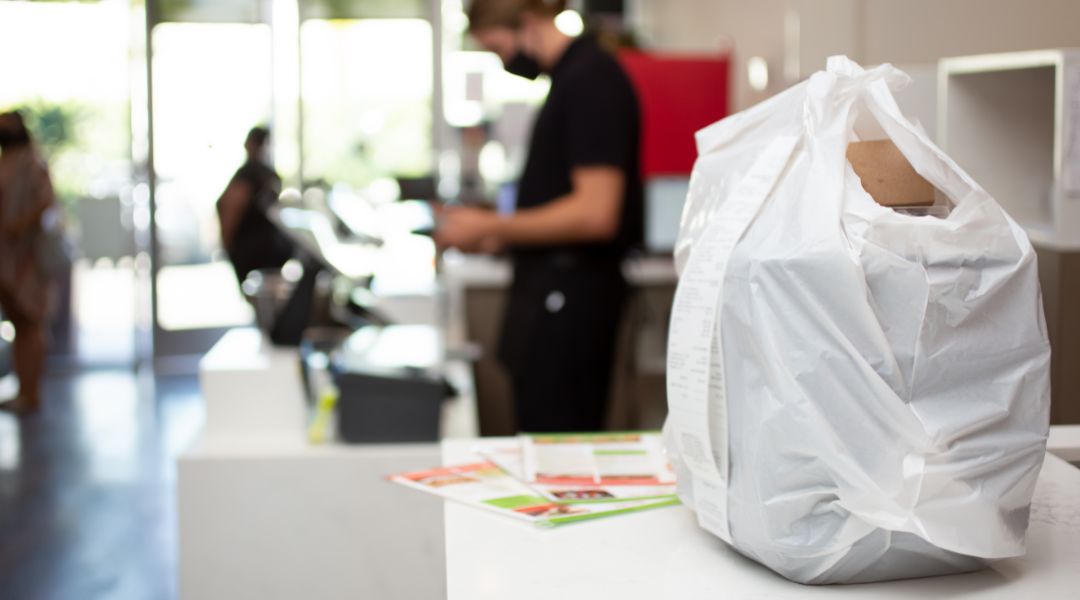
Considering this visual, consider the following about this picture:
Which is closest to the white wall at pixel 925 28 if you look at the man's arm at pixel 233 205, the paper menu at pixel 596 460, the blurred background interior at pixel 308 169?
the blurred background interior at pixel 308 169

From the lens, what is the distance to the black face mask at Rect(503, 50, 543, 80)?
104 inches

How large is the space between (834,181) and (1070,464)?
1.55 ft

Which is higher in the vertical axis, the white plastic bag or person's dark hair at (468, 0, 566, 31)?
person's dark hair at (468, 0, 566, 31)

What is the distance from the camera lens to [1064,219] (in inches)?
52.8

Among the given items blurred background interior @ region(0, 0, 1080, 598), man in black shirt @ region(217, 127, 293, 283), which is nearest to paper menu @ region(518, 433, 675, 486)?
blurred background interior @ region(0, 0, 1080, 598)

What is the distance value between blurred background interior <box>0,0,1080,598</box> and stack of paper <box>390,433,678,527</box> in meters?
0.50

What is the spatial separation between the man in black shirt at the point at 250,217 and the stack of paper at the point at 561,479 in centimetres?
402

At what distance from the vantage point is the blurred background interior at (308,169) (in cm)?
210

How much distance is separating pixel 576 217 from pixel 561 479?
52.8 inches

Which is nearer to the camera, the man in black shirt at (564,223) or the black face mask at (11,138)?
the man in black shirt at (564,223)

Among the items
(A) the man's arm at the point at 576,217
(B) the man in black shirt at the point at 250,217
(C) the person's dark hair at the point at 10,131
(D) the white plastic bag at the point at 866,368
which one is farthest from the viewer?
(C) the person's dark hair at the point at 10,131

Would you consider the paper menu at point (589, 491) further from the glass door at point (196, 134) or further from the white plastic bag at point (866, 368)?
the glass door at point (196, 134)

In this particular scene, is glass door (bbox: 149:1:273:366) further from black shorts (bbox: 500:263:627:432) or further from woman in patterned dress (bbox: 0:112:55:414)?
black shorts (bbox: 500:263:627:432)

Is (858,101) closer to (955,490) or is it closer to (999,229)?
(999,229)
